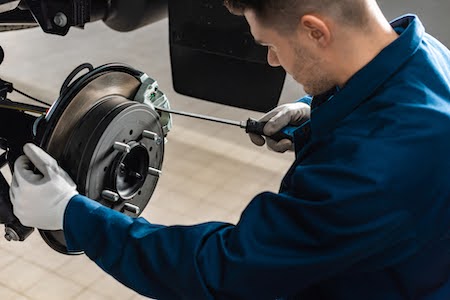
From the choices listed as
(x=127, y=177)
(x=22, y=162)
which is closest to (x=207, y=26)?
(x=127, y=177)

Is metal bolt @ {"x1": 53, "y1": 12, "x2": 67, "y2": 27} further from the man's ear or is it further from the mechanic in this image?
the man's ear

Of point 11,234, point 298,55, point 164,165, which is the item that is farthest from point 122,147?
point 164,165

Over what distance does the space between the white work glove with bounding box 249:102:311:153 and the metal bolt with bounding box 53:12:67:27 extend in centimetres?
38

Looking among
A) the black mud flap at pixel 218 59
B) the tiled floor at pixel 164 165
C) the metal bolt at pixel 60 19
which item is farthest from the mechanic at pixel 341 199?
the black mud flap at pixel 218 59

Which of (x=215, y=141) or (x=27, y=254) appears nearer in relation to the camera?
(x=27, y=254)

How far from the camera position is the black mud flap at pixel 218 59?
161cm

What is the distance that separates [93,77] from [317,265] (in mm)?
478

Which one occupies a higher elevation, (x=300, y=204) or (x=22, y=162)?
(x=300, y=204)

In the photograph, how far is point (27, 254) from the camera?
1.52 metres

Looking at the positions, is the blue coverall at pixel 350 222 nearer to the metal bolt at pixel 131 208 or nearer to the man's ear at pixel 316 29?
the man's ear at pixel 316 29

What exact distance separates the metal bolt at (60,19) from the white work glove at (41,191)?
0.27 meters

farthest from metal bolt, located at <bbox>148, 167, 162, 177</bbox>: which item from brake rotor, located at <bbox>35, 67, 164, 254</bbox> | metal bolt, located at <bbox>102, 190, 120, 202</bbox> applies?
metal bolt, located at <bbox>102, 190, 120, 202</bbox>

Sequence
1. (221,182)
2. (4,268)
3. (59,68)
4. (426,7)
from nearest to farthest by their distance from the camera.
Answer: (4,268) → (426,7) → (221,182) → (59,68)

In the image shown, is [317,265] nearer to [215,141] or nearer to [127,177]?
[127,177]
